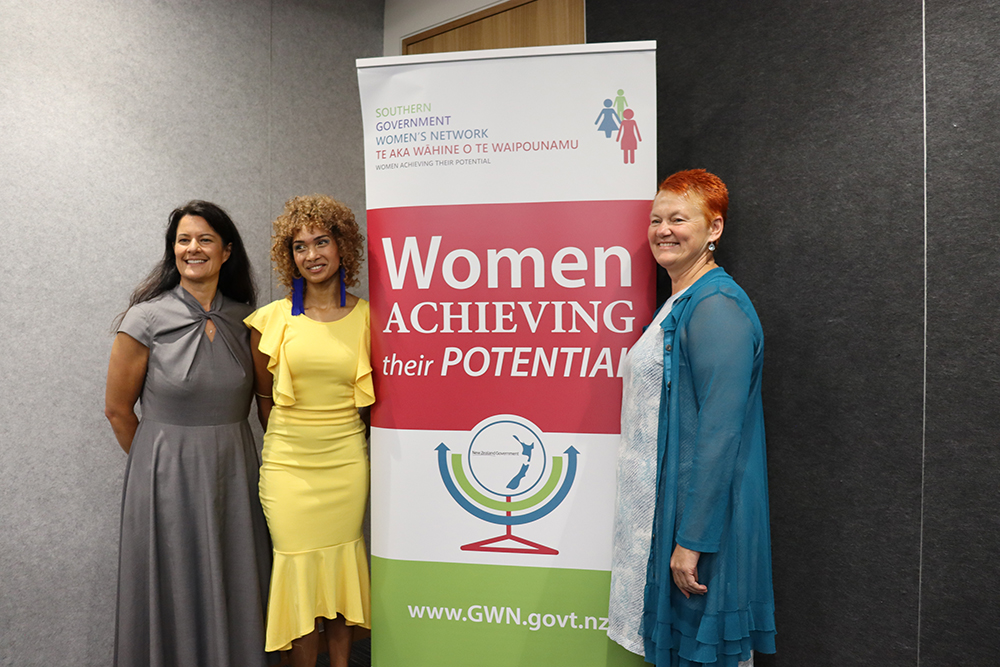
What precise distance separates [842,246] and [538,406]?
1.03m

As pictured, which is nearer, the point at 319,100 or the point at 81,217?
the point at 81,217

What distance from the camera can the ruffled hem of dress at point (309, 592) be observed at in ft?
6.42

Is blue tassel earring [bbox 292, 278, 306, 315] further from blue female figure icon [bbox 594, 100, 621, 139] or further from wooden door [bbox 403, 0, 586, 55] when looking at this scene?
wooden door [bbox 403, 0, 586, 55]

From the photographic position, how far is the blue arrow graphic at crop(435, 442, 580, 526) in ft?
5.80

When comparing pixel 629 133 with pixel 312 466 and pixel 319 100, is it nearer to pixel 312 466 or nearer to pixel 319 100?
pixel 312 466

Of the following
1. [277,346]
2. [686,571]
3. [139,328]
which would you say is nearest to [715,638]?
[686,571]

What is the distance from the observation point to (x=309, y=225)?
1.98 meters

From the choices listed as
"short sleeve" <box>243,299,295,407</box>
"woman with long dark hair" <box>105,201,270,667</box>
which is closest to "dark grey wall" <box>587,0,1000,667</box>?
"short sleeve" <box>243,299,295,407</box>

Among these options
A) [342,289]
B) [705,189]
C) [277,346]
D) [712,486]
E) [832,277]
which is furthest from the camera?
[342,289]

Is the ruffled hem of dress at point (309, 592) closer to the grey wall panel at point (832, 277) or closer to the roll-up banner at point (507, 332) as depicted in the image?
the roll-up banner at point (507, 332)

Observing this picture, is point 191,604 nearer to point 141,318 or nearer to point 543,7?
point 141,318

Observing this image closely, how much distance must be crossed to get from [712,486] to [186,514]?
1669 millimetres

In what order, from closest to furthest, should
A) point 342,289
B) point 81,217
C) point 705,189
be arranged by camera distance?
point 705,189 → point 342,289 → point 81,217

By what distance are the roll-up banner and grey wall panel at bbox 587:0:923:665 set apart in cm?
48
